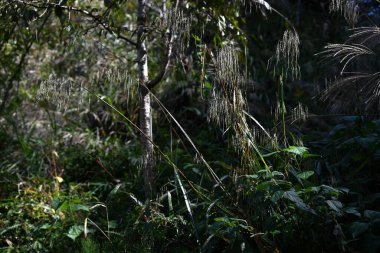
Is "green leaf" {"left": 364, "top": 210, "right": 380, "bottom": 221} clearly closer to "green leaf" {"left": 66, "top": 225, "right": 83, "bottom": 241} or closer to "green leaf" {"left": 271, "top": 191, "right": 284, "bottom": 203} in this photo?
"green leaf" {"left": 271, "top": 191, "right": 284, "bottom": 203}

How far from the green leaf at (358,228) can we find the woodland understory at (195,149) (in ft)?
0.05

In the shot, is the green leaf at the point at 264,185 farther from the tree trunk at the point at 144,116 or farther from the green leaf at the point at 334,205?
the tree trunk at the point at 144,116

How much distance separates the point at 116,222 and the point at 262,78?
328 cm

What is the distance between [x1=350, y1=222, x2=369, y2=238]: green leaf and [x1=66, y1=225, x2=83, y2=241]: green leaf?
1.79m

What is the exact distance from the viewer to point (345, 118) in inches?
140

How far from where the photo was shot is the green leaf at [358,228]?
275 cm

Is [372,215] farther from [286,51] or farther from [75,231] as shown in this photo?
[75,231]

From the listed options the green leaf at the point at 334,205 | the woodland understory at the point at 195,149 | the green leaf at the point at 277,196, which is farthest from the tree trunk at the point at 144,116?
the green leaf at the point at 334,205

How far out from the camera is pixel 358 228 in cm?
277

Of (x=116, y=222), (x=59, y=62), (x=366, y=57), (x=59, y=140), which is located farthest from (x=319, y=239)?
(x=59, y=62)

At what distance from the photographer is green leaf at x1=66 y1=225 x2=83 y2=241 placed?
368 centimetres

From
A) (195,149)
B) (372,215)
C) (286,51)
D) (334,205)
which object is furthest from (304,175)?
(286,51)

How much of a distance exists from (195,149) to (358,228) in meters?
0.97

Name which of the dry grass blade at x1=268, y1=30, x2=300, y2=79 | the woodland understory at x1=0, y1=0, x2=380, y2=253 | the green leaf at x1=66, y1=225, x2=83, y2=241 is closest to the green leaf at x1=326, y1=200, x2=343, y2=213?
the woodland understory at x1=0, y1=0, x2=380, y2=253
